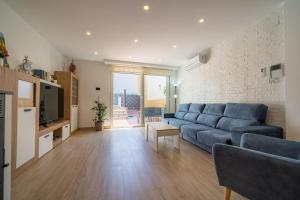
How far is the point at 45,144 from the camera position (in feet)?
9.19

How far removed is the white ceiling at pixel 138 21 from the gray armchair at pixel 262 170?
224 centimetres

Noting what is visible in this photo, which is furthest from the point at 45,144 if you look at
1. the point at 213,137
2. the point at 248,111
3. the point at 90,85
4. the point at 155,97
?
the point at 155,97

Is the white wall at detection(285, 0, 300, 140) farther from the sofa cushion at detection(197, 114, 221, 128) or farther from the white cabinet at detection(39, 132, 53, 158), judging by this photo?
the white cabinet at detection(39, 132, 53, 158)

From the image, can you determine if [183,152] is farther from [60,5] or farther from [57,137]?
[60,5]

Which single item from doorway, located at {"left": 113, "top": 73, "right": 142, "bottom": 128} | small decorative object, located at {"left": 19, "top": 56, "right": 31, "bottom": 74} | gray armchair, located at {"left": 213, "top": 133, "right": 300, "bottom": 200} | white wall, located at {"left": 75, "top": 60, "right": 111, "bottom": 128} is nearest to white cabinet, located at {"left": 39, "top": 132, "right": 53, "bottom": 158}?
small decorative object, located at {"left": 19, "top": 56, "right": 31, "bottom": 74}

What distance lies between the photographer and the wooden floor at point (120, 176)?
1603mm

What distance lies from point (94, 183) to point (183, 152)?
1.85m

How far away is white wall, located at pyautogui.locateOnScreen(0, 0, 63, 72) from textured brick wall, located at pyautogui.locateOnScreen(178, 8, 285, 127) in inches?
182

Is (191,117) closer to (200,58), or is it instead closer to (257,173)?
(200,58)

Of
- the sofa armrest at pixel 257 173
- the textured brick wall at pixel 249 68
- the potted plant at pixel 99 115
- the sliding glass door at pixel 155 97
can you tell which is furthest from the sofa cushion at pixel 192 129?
the potted plant at pixel 99 115

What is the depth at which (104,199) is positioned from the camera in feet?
4.97

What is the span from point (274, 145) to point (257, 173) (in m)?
0.57

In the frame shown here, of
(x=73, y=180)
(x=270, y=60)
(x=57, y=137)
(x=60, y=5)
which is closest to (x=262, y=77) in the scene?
(x=270, y=60)

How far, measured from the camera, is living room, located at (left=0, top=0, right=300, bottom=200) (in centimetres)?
129
